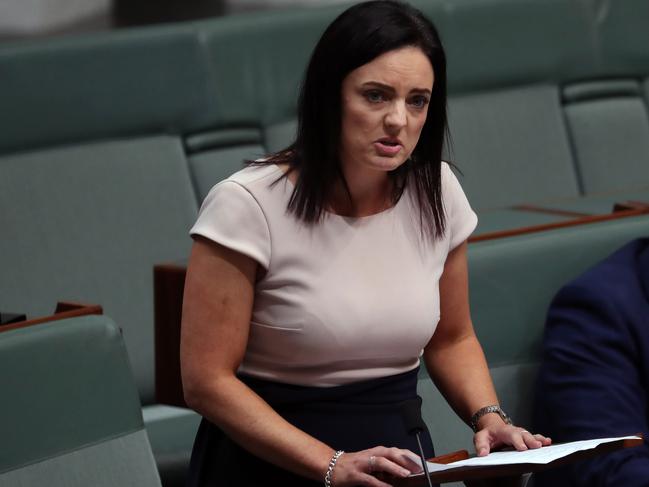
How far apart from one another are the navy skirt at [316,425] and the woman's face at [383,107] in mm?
153

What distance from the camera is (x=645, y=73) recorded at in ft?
6.07

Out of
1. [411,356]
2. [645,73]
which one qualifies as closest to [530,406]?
[411,356]

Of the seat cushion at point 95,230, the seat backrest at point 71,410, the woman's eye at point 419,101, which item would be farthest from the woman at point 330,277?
the seat cushion at point 95,230

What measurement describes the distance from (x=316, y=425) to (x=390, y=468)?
114 mm

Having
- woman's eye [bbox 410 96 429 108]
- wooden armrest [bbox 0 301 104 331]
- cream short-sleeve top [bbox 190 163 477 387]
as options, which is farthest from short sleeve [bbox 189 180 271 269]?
wooden armrest [bbox 0 301 104 331]

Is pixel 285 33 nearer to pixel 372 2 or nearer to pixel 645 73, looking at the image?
pixel 645 73

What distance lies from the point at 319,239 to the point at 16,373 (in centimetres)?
26

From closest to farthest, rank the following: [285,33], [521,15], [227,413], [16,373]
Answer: [227,413], [16,373], [285,33], [521,15]

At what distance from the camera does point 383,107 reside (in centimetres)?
81

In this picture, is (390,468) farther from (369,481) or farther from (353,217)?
(353,217)

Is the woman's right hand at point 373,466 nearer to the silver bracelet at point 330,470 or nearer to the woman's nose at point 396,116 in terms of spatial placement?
the silver bracelet at point 330,470

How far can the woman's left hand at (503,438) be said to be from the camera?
0.80 meters

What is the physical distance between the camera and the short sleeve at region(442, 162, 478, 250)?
2.96 ft

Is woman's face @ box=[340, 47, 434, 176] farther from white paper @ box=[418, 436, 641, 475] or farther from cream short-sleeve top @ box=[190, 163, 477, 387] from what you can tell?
white paper @ box=[418, 436, 641, 475]
